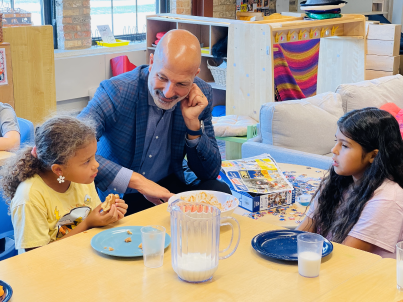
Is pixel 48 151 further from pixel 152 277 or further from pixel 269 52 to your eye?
pixel 269 52

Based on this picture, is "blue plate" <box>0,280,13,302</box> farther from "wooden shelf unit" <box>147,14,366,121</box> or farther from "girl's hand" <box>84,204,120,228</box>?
"wooden shelf unit" <box>147,14,366,121</box>

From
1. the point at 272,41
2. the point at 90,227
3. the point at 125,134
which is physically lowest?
the point at 90,227

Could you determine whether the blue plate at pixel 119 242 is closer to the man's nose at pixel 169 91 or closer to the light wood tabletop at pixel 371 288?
the light wood tabletop at pixel 371 288

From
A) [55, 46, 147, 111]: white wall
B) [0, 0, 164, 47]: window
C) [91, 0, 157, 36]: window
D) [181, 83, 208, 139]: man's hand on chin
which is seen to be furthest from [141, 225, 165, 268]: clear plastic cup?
[91, 0, 157, 36]: window

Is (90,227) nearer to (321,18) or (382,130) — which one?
(382,130)

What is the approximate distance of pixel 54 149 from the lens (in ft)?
5.47

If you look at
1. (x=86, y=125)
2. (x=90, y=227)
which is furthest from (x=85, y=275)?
(x=86, y=125)

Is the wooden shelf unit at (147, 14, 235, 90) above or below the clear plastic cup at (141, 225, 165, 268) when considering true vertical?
above

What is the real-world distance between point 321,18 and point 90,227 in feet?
10.3

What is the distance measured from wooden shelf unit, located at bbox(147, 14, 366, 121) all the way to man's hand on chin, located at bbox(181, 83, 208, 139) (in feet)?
5.78

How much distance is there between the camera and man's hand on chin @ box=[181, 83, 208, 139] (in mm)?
2076

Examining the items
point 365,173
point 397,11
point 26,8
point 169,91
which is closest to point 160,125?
point 169,91

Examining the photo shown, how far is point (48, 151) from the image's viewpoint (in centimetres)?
167

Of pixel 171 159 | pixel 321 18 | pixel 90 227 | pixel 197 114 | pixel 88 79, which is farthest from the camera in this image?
pixel 88 79
